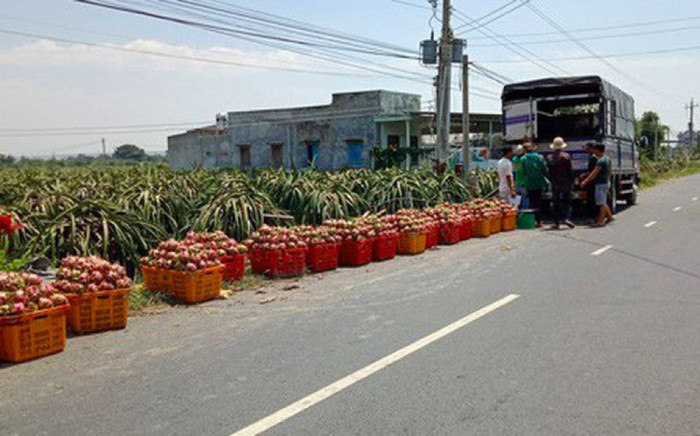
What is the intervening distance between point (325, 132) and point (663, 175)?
29529 millimetres

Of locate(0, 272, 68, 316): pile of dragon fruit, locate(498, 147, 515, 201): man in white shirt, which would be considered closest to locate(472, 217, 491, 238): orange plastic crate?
locate(498, 147, 515, 201): man in white shirt

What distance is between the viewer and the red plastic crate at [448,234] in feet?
43.3

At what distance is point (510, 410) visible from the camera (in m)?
4.35

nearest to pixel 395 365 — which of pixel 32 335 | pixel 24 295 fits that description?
pixel 32 335

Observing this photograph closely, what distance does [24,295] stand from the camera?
586 cm

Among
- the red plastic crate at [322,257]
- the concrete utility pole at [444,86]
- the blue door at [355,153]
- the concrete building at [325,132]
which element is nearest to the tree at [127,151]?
the concrete building at [325,132]

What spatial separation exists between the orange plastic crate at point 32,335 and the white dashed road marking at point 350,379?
273 cm

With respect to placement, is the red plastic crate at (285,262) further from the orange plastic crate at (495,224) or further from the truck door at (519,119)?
the truck door at (519,119)

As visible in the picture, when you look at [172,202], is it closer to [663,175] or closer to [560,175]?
[560,175]

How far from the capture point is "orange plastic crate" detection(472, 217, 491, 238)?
14.4 metres

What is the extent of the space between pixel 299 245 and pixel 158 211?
10.6 ft

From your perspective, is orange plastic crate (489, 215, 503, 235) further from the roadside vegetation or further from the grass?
the roadside vegetation

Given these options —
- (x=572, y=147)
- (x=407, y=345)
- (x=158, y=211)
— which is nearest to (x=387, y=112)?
(x=572, y=147)

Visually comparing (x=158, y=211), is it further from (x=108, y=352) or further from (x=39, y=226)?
(x=108, y=352)
